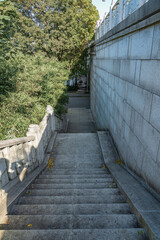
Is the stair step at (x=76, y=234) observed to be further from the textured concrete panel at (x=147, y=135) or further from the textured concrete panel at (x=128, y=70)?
the textured concrete panel at (x=128, y=70)

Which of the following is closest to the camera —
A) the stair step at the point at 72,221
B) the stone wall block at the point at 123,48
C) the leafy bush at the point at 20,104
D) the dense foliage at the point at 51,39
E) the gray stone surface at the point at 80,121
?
the stair step at the point at 72,221

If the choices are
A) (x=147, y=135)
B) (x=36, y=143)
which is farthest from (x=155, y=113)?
(x=36, y=143)

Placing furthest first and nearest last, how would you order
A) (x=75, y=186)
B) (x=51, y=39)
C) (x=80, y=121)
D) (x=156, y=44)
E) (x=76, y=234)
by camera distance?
(x=51, y=39) < (x=80, y=121) < (x=75, y=186) < (x=156, y=44) < (x=76, y=234)

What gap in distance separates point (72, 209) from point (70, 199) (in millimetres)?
353

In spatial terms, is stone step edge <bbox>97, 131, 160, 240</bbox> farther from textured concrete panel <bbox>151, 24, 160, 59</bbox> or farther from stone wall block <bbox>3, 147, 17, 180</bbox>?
textured concrete panel <bbox>151, 24, 160, 59</bbox>

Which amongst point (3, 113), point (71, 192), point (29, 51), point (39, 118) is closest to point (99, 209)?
point (71, 192)

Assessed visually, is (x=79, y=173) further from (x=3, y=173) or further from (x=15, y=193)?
(x=3, y=173)

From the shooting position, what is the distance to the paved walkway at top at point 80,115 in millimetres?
13897

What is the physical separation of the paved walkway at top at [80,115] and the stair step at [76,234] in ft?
35.1

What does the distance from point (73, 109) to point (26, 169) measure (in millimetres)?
16194

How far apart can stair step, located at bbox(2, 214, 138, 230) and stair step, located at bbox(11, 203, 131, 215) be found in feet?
0.66

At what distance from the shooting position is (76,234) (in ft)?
7.75

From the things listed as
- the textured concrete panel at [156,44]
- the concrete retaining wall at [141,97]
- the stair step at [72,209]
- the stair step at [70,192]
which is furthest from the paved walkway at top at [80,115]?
the textured concrete panel at [156,44]

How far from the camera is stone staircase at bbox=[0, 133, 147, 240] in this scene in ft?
7.75
